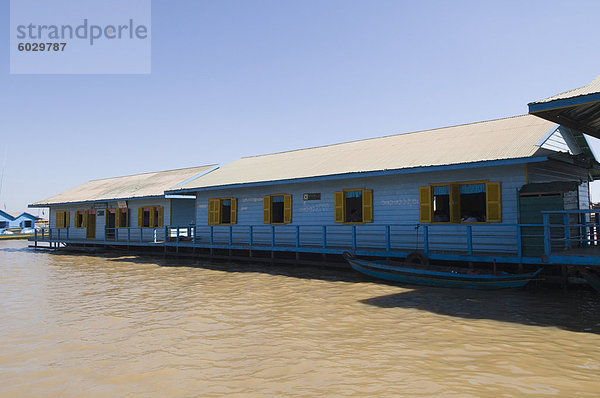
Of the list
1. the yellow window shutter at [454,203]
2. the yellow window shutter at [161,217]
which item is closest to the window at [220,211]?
the yellow window shutter at [161,217]

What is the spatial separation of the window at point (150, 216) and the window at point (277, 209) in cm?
895

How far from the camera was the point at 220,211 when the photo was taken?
22.2 m

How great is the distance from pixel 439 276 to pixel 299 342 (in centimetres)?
621

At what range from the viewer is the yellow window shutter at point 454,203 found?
14336 mm

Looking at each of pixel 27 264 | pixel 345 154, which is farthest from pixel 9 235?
pixel 345 154

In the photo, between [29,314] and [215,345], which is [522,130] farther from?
[29,314]

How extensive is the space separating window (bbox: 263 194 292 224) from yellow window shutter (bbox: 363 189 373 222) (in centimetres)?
371

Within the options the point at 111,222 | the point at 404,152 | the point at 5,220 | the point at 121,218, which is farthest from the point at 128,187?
the point at 5,220

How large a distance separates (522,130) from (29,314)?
1553 cm

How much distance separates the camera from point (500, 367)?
6.52 m

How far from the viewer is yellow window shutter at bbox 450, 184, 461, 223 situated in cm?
1434

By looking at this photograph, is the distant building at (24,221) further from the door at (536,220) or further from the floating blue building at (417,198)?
the door at (536,220)

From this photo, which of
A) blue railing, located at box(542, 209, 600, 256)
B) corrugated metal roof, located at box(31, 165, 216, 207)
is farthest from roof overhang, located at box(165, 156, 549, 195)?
corrugated metal roof, located at box(31, 165, 216, 207)

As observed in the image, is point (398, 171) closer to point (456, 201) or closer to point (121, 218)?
point (456, 201)
